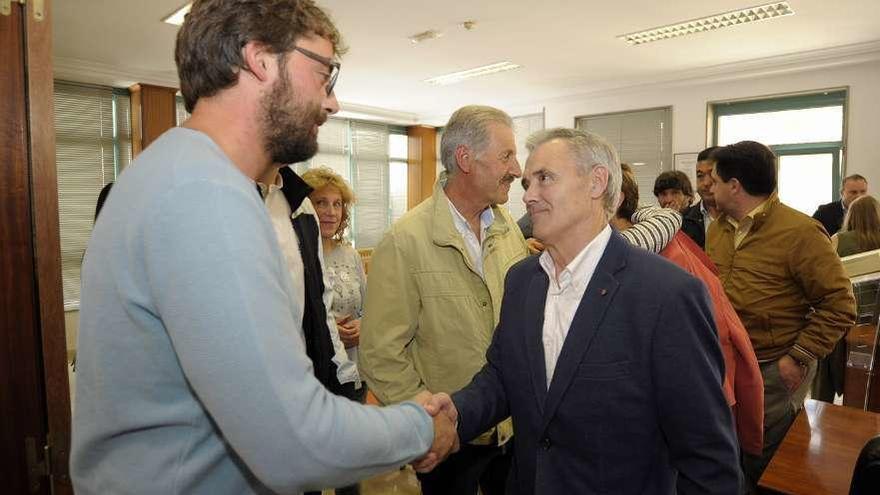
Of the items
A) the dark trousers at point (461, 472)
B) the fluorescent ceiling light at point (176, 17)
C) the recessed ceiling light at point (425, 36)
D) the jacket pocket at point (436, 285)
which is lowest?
the dark trousers at point (461, 472)

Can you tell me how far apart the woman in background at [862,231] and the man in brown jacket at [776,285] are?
216 cm

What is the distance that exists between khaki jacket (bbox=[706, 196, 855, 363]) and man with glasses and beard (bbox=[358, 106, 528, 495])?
4.66 ft

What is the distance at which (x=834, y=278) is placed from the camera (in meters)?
2.43

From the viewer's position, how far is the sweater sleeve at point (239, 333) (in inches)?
28.7

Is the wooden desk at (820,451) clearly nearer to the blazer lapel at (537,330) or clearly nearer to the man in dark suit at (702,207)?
the blazer lapel at (537,330)

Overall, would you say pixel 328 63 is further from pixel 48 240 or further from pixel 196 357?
pixel 48 240

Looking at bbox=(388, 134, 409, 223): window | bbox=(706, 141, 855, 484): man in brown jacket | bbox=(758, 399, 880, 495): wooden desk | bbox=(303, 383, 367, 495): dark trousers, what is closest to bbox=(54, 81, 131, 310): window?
bbox=(388, 134, 409, 223): window

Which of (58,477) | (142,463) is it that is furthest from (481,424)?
(58,477)

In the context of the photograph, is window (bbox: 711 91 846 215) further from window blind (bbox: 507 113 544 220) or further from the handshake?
the handshake

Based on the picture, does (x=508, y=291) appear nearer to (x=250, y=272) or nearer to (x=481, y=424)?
(x=481, y=424)

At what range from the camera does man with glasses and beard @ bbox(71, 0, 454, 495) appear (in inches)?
29.0

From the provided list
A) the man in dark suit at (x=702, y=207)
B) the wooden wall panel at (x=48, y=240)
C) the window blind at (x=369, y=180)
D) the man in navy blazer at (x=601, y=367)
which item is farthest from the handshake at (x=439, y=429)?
the window blind at (x=369, y=180)

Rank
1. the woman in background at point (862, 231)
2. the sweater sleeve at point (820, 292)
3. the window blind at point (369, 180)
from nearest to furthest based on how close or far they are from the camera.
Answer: the sweater sleeve at point (820, 292)
the woman in background at point (862, 231)
the window blind at point (369, 180)

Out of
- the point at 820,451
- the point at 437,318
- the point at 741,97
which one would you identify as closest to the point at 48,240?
the point at 437,318
